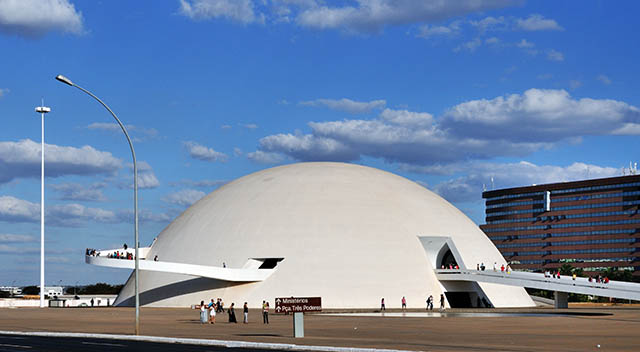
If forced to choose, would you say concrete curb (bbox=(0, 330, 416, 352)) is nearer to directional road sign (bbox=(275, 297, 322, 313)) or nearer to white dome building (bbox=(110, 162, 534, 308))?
directional road sign (bbox=(275, 297, 322, 313))

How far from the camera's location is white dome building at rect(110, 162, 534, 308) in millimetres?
70062

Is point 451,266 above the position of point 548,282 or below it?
above

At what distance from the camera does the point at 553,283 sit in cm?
6681

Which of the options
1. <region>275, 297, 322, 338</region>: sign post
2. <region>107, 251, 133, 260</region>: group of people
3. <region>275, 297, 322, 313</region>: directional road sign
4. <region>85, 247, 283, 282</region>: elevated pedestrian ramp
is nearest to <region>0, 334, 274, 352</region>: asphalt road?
<region>275, 297, 322, 338</region>: sign post

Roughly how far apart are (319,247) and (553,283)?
19.1 m

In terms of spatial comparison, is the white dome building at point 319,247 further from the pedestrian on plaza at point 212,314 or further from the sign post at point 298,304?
the sign post at point 298,304

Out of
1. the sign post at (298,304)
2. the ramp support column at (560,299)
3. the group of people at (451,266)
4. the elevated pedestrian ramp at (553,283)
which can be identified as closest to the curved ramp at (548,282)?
the elevated pedestrian ramp at (553,283)

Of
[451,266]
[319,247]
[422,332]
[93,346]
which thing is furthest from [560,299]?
[93,346]

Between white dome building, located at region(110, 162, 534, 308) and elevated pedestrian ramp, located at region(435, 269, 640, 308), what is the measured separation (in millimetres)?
1816

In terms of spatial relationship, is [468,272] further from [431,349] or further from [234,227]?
[431,349]

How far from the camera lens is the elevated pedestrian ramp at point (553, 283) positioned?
6150 centimetres

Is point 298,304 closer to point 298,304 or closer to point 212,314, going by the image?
point 298,304

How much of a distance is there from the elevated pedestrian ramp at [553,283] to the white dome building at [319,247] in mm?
1816

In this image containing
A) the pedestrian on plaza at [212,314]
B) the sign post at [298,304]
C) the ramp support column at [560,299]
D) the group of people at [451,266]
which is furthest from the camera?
the group of people at [451,266]
